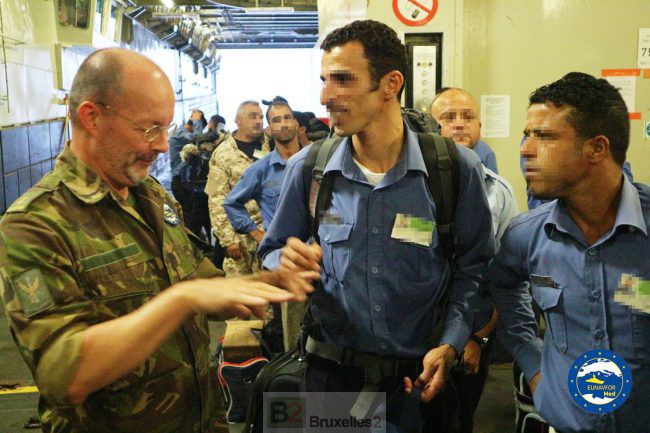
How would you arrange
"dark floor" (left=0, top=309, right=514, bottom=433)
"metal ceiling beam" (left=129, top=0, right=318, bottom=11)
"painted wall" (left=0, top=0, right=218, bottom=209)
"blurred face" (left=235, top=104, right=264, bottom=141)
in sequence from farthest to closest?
"metal ceiling beam" (left=129, top=0, right=318, bottom=11) → "painted wall" (left=0, top=0, right=218, bottom=209) → "blurred face" (left=235, top=104, right=264, bottom=141) → "dark floor" (left=0, top=309, right=514, bottom=433)

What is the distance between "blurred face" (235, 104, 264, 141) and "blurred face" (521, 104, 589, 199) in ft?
13.2

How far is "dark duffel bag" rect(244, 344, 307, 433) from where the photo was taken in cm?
273

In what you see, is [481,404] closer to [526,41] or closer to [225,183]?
[526,41]

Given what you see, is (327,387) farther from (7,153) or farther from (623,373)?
(7,153)

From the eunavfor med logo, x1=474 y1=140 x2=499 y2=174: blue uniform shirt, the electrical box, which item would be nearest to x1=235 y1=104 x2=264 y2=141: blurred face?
the electrical box

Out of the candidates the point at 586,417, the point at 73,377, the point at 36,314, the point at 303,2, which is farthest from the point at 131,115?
the point at 303,2

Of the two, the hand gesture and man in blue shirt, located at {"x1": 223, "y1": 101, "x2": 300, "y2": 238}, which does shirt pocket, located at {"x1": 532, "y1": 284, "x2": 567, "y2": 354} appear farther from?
man in blue shirt, located at {"x1": 223, "y1": 101, "x2": 300, "y2": 238}

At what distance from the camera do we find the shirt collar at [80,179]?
1500 millimetres

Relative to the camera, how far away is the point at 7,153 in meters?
6.31

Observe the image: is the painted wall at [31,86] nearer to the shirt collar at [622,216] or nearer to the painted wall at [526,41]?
the painted wall at [526,41]

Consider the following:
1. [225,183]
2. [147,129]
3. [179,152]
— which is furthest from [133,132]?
[179,152]

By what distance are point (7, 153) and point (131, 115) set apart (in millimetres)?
5585

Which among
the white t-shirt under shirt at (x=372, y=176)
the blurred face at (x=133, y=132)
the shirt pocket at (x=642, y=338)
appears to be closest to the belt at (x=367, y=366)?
the white t-shirt under shirt at (x=372, y=176)

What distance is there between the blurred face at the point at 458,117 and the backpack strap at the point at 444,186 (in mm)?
1377
